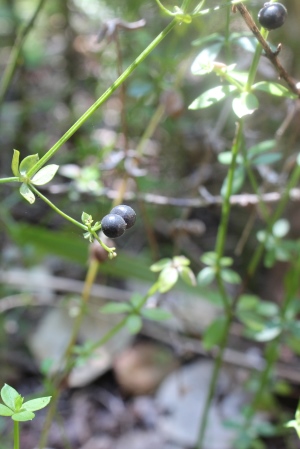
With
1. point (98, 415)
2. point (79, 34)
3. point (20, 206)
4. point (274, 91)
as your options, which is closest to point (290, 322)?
point (274, 91)

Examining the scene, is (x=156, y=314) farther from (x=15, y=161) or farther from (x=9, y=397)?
(x=15, y=161)

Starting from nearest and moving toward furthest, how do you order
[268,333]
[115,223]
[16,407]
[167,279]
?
1. [115,223]
2. [16,407]
3. [167,279]
4. [268,333]

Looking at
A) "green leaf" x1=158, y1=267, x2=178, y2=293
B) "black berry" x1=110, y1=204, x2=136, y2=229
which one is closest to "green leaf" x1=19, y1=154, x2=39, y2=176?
"black berry" x1=110, y1=204, x2=136, y2=229

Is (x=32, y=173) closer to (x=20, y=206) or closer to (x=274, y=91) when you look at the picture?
(x=274, y=91)

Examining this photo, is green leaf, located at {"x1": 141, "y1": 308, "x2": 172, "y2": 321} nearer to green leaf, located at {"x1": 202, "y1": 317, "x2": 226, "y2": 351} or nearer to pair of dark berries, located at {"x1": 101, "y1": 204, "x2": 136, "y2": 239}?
green leaf, located at {"x1": 202, "y1": 317, "x2": 226, "y2": 351}

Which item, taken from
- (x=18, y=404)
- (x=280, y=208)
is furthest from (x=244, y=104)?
(x=18, y=404)
